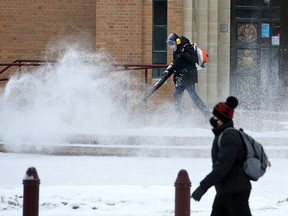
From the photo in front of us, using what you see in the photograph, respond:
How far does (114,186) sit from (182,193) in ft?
12.7

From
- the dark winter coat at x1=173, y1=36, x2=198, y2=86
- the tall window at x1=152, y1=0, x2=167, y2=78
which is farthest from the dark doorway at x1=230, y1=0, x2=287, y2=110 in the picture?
the dark winter coat at x1=173, y1=36, x2=198, y2=86

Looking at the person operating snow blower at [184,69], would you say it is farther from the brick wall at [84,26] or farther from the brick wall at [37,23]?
the brick wall at [37,23]

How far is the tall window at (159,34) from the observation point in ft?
76.0

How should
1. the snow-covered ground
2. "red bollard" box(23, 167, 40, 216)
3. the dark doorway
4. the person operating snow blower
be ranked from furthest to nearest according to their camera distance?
the dark doorway
the person operating snow blower
the snow-covered ground
"red bollard" box(23, 167, 40, 216)

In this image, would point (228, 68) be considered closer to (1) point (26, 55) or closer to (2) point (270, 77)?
(2) point (270, 77)

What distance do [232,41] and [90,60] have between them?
460 cm

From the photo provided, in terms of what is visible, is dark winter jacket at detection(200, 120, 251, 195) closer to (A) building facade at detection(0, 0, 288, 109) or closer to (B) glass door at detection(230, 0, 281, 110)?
(A) building facade at detection(0, 0, 288, 109)

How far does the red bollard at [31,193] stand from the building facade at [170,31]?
13436 mm

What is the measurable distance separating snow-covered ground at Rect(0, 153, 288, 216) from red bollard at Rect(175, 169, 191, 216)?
214 centimetres

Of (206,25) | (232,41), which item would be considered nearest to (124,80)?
(206,25)

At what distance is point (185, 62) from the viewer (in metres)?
18.6

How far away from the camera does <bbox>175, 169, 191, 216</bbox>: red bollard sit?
30.6 ft

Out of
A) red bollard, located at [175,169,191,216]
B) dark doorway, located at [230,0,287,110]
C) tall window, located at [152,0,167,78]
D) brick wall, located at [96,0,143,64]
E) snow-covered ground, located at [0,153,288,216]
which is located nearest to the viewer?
red bollard, located at [175,169,191,216]

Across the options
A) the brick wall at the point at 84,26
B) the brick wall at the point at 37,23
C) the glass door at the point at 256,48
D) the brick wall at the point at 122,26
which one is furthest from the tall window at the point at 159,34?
the glass door at the point at 256,48
